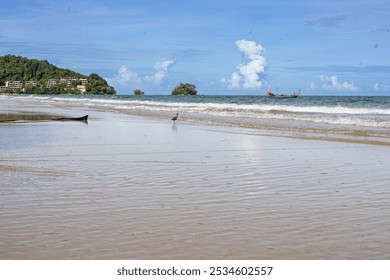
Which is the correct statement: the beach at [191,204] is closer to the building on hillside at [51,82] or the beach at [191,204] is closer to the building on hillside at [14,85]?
the building on hillside at [51,82]

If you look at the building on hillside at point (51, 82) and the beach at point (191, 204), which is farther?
the building on hillside at point (51, 82)

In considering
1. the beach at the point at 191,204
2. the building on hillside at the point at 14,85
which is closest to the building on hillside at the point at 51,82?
the building on hillside at the point at 14,85

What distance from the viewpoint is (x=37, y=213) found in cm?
557

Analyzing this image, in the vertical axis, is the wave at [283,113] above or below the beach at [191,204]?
above

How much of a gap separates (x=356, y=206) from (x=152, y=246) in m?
2.91

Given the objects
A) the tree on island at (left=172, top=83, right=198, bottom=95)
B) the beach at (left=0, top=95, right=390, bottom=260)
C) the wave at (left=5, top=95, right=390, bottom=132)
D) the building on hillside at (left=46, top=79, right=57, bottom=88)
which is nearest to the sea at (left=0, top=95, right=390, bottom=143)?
the wave at (left=5, top=95, right=390, bottom=132)

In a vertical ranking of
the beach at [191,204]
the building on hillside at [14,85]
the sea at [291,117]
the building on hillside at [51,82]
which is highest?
the building on hillside at [51,82]

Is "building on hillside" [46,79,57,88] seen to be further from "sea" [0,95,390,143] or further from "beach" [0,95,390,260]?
"beach" [0,95,390,260]

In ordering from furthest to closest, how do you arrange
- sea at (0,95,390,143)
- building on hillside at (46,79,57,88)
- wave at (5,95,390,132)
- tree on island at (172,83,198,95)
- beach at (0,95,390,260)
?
building on hillside at (46,79,57,88)
tree on island at (172,83,198,95)
wave at (5,95,390,132)
sea at (0,95,390,143)
beach at (0,95,390,260)

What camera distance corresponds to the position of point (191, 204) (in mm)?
6125

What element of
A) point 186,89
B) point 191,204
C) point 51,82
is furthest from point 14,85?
point 191,204

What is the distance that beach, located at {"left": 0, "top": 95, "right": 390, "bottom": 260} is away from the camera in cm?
448

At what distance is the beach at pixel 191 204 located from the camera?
14.7 ft

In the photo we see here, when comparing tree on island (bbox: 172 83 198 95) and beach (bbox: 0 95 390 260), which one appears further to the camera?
tree on island (bbox: 172 83 198 95)
